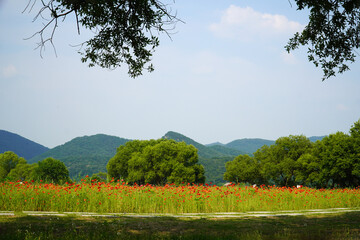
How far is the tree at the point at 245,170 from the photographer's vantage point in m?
49.2

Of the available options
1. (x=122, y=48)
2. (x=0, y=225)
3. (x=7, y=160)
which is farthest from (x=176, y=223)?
(x=7, y=160)

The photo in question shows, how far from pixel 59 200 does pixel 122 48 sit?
6282mm

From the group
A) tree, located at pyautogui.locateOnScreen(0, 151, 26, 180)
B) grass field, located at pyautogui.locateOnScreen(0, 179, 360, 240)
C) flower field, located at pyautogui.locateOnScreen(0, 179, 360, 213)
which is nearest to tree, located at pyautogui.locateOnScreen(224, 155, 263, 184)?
grass field, located at pyautogui.locateOnScreen(0, 179, 360, 240)

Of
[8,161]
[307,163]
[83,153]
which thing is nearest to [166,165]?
[307,163]

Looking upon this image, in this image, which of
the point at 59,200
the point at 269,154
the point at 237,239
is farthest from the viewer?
the point at 269,154

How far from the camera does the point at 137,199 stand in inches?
488

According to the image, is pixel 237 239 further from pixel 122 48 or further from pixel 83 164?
pixel 83 164

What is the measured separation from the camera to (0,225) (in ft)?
25.8

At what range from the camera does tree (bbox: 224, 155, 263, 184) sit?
49219mm

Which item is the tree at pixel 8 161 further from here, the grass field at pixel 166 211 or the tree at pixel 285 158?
the grass field at pixel 166 211

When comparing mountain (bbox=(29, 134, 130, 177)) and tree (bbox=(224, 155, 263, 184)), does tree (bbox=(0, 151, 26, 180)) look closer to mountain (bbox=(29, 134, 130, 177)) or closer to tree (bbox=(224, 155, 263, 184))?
tree (bbox=(224, 155, 263, 184))

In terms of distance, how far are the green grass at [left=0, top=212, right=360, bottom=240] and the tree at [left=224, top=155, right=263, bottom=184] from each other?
130 feet

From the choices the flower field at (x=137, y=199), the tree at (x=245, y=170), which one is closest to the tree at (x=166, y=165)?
the tree at (x=245, y=170)

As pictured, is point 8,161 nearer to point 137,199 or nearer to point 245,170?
point 245,170
